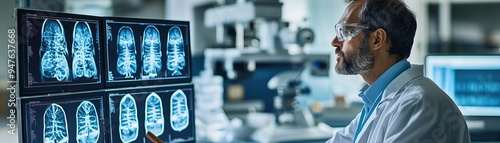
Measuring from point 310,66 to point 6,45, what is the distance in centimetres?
165

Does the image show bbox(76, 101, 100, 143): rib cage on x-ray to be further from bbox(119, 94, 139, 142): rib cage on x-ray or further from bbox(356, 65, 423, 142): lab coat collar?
bbox(356, 65, 423, 142): lab coat collar

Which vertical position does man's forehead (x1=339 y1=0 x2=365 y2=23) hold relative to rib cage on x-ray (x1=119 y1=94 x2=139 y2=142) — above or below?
above

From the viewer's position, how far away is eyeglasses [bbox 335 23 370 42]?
1526mm

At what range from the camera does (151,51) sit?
154 centimetres

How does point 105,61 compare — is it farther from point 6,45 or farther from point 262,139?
point 262,139

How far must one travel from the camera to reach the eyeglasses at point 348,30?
5.01 feet

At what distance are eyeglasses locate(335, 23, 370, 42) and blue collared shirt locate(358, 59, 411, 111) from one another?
0.13 m

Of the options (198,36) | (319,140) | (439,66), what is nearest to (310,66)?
(319,140)

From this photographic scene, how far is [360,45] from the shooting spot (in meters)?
1.54

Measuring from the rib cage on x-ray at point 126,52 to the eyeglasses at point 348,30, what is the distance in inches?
21.9

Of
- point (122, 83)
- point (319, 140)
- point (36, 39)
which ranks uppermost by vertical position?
point (36, 39)

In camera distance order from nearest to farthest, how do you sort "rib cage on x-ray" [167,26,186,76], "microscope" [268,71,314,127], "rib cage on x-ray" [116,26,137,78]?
"rib cage on x-ray" [116,26,137,78], "rib cage on x-ray" [167,26,186,76], "microscope" [268,71,314,127]

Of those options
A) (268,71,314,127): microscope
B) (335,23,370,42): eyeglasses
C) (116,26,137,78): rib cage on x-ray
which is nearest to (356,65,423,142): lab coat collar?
(335,23,370,42): eyeglasses

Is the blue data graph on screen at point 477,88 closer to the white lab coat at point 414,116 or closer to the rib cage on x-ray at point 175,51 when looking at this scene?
the white lab coat at point 414,116
